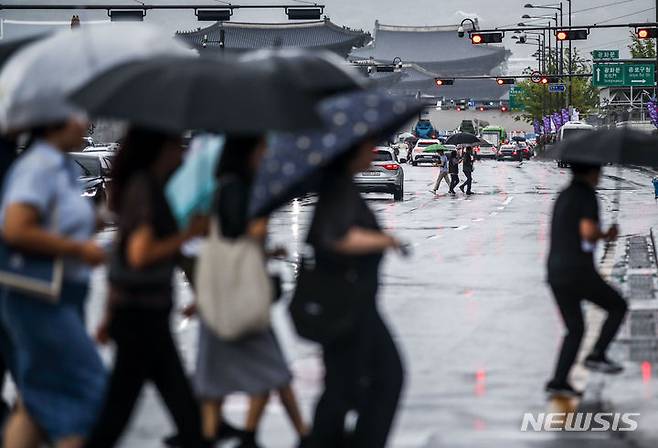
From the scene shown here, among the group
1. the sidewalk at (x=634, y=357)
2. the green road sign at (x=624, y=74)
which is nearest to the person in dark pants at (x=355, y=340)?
the sidewalk at (x=634, y=357)

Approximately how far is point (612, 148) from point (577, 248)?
77cm

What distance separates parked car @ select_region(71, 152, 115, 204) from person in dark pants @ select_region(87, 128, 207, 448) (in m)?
23.7

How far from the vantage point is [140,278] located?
6.17 metres

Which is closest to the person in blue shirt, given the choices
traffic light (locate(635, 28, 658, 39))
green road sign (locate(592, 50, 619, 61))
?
traffic light (locate(635, 28, 658, 39))

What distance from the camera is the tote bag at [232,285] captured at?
251 inches

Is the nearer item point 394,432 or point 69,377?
point 69,377

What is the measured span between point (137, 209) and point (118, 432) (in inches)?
36.1

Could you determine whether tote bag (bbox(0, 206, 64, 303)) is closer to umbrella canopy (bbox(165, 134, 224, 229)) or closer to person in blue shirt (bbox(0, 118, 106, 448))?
person in blue shirt (bbox(0, 118, 106, 448))

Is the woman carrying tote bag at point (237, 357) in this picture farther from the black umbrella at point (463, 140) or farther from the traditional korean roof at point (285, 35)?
the traditional korean roof at point (285, 35)

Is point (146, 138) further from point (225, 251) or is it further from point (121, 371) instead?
point (121, 371)

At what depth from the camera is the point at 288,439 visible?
8320 mm

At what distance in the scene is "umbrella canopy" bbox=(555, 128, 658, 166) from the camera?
9.52m

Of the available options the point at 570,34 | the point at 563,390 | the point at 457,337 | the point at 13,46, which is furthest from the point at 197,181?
the point at 570,34

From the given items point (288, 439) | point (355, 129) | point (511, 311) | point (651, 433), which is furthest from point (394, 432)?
point (511, 311)
